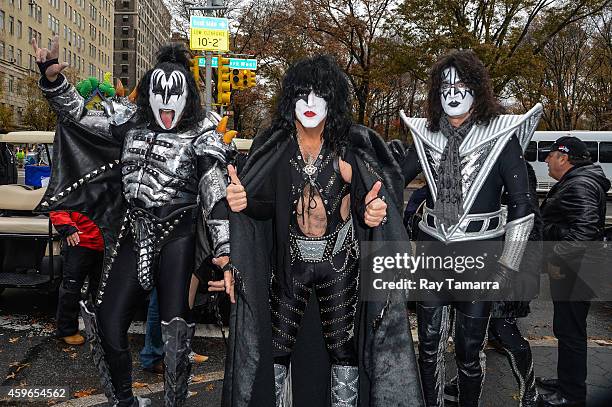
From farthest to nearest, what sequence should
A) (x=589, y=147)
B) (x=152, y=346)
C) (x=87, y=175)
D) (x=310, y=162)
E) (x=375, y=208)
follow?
(x=589, y=147), (x=152, y=346), (x=87, y=175), (x=310, y=162), (x=375, y=208)

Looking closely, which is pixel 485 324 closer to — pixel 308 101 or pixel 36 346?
pixel 308 101

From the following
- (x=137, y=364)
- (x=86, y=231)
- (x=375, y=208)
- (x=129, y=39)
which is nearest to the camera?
(x=375, y=208)

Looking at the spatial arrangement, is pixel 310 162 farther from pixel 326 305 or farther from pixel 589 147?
pixel 589 147

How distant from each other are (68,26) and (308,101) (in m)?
77.0

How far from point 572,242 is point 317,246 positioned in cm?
193

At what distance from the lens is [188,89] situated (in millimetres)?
3457

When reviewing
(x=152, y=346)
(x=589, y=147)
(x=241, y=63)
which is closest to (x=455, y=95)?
(x=152, y=346)

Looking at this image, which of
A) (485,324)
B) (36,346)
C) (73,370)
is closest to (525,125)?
(485,324)

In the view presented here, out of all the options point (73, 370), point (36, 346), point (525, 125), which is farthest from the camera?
point (36, 346)

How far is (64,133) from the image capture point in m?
3.65

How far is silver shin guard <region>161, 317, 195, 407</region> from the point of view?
10.7 feet

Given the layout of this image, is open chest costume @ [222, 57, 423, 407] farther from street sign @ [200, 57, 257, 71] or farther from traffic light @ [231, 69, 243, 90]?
traffic light @ [231, 69, 243, 90]

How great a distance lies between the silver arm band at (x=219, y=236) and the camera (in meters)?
3.09

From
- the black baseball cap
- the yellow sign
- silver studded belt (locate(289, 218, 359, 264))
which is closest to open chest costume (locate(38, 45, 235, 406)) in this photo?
silver studded belt (locate(289, 218, 359, 264))
